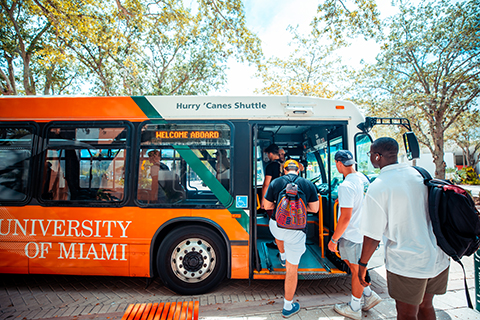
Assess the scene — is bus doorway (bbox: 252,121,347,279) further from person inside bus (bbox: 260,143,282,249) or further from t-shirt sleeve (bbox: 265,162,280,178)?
t-shirt sleeve (bbox: 265,162,280,178)

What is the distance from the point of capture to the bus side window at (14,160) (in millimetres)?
3865

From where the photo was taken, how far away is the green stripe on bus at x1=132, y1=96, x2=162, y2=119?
388cm

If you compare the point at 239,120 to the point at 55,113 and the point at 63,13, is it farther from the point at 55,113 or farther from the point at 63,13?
the point at 63,13

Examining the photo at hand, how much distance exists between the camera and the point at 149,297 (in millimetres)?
3699

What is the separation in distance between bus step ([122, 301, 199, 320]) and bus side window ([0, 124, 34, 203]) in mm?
2416

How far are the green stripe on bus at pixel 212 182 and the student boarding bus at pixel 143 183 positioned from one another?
15mm

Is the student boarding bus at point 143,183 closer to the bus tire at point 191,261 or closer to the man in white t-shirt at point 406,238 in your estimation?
the bus tire at point 191,261

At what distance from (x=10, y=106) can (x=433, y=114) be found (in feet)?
49.8

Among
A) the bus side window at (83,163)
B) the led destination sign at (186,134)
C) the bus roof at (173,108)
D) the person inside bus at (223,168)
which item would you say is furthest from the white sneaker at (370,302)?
the bus side window at (83,163)

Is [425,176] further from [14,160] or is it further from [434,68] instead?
[434,68]

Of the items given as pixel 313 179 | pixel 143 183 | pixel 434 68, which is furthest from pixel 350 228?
pixel 434 68

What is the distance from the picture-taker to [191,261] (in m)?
3.72

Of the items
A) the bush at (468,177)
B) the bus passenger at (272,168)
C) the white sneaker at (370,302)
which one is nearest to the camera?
the white sneaker at (370,302)

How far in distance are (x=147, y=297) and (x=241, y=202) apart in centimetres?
193
